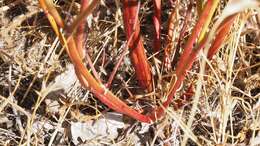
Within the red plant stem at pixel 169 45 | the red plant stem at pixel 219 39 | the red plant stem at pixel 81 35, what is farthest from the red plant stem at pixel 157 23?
the red plant stem at pixel 81 35

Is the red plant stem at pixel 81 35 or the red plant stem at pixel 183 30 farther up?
the red plant stem at pixel 81 35

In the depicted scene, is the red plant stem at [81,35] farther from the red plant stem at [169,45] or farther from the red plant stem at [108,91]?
the red plant stem at [169,45]

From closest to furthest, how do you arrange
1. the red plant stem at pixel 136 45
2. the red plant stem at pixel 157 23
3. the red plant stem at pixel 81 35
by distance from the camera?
1. the red plant stem at pixel 81 35
2. the red plant stem at pixel 136 45
3. the red plant stem at pixel 157 23

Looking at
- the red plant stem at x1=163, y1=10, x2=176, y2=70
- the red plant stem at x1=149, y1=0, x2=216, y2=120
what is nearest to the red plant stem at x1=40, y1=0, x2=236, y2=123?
the red plant stem at x1=149, y1=0, x2=216, y2=120

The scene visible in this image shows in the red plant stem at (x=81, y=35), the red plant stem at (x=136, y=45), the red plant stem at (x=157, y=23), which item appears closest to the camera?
the red plant stem at (x=81, y=35)

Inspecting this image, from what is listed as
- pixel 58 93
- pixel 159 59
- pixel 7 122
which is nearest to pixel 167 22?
pixel 159 59

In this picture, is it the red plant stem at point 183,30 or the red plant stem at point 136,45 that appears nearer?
the red plant stem at point 136,45

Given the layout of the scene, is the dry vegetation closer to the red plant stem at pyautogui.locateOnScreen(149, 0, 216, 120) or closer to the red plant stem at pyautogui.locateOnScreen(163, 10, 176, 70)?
the red plant stem at pyautogui.locateOnScreen(163, 10, 176, 70)
